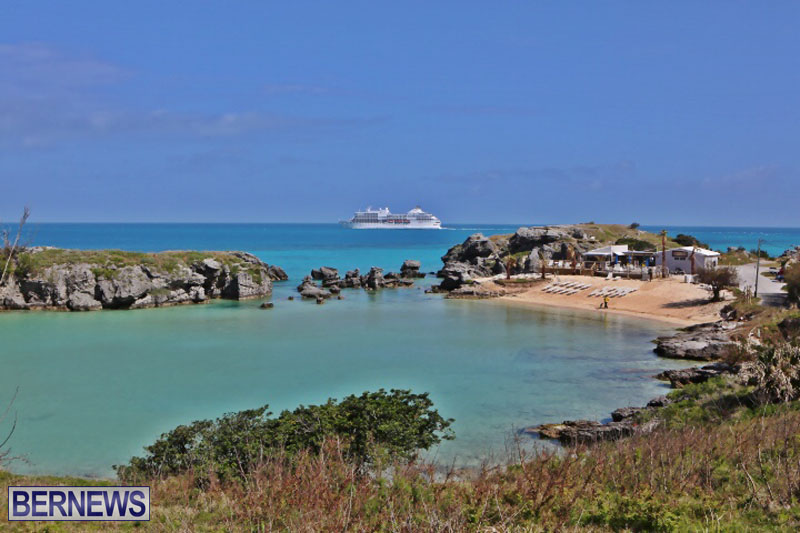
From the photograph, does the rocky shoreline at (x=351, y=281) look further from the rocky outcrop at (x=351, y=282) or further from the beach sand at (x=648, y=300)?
the beach sand at (x=648, y=300)

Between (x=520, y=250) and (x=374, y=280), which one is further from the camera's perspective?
(x=520, y=250)

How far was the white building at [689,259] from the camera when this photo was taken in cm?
5316

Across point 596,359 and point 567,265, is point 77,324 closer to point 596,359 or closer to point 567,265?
point 596,359

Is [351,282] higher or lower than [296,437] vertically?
higher

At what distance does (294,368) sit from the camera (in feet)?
87.6

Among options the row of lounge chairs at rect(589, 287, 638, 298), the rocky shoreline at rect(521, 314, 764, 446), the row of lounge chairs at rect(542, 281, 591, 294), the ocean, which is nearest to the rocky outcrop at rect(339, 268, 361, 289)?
the ocean

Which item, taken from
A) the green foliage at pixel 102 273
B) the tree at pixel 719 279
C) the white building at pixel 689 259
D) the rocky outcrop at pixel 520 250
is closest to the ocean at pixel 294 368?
the green foliage at pixel 102 273

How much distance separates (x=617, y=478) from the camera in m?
8.95

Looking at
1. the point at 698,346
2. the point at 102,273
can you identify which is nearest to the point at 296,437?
the point at 698,346

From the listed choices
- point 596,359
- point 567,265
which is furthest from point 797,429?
point 567,265

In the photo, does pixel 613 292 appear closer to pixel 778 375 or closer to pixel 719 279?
pixel 719 279

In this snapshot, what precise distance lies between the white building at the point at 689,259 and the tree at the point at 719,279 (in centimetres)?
924

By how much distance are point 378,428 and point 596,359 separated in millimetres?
18540

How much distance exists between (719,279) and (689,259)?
49.1ft
